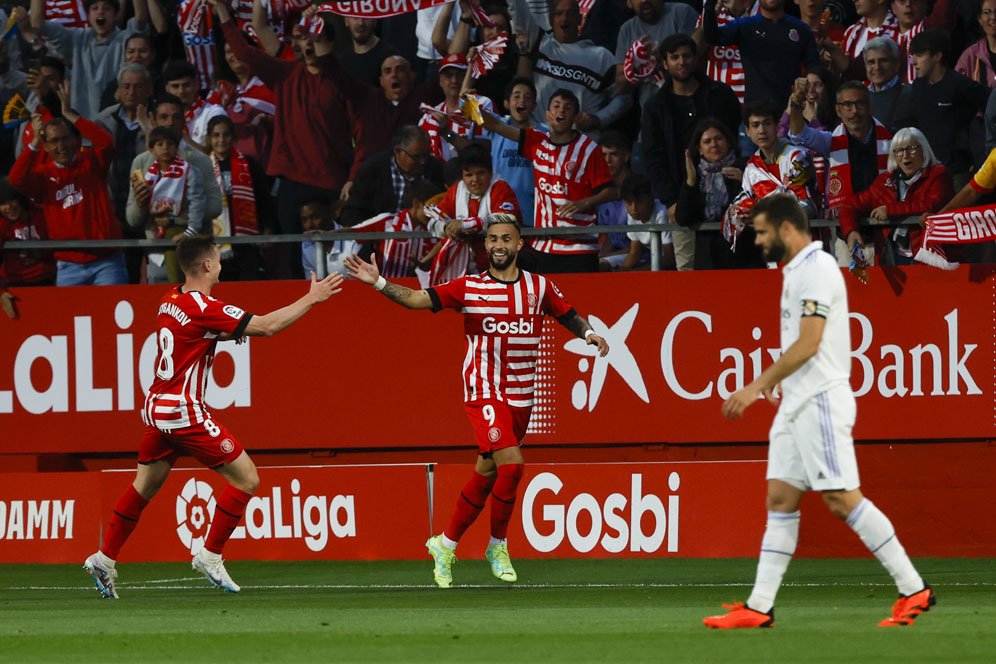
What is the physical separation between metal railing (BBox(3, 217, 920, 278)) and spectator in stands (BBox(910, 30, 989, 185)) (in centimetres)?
80

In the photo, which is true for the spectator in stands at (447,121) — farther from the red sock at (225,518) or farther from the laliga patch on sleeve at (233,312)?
the red sock at (225,518)

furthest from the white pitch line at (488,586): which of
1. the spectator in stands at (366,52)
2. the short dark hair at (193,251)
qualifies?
the spectator in stands at (366,52)

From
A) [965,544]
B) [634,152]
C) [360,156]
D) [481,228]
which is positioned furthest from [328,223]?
[965,544]

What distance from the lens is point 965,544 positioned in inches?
515

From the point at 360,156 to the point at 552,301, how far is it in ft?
13.9

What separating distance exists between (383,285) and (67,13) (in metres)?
7.85

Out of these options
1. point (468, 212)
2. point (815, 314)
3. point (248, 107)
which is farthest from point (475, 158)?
point (815, 314)

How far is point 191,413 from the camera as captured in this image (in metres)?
10.7

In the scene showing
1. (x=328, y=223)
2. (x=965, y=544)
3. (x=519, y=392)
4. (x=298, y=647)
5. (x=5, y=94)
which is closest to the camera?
(x=298, y=647)

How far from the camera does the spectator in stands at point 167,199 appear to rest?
14.3 m

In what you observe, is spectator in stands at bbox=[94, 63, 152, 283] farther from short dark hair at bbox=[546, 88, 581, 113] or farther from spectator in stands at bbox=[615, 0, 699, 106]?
spectator in stands at bbox=[615, 0, 699, 106]

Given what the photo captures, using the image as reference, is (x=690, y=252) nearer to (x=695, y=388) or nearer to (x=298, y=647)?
(x=695, y=388)

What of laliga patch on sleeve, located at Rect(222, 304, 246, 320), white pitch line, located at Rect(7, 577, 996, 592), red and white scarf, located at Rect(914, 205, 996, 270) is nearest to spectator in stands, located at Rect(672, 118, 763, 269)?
red and white scarf, located at Rect(914, 205, 996, 270)

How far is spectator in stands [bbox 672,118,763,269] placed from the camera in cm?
1305
